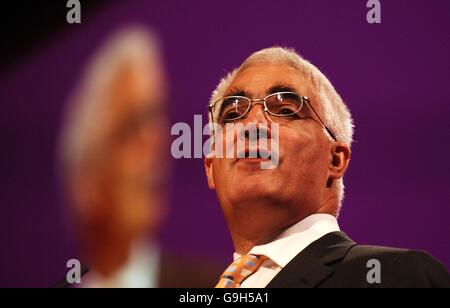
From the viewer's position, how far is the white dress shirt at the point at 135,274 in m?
2.38

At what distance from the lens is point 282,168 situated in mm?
1801

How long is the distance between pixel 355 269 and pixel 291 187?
33 cm

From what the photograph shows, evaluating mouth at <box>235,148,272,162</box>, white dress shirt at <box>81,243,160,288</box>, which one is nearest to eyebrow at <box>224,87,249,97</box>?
mouth at <box>235,148,272,162</box>

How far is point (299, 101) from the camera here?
190cm

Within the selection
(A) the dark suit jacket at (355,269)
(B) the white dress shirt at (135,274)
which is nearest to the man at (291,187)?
(A) the dark suit jacket at (355,269)

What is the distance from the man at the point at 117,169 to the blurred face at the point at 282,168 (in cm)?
56

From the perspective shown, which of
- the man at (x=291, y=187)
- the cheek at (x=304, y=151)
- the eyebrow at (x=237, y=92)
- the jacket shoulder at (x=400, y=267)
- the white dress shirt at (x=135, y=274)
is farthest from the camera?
the white dress shirt at (x=135, y=274)

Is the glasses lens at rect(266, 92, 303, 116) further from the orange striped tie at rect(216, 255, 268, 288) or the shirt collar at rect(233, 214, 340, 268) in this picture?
the orange striped tie at rect(216, 255, 268, 288)

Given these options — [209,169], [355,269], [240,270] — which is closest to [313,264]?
[355,269]

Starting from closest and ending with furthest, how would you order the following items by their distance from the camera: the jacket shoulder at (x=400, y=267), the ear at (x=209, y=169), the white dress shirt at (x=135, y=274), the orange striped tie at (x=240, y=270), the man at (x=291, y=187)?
the jacket shoulder at (x=400, y=267) → the man at (x=291, y=187) → the orange striped tie at (x=240, y=270) → the ear at (x=209, y=169) → the white dress shirt at (x=135, y=274)

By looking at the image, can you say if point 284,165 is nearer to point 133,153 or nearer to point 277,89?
point 277,89

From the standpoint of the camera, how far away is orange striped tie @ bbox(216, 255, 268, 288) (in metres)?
1.72

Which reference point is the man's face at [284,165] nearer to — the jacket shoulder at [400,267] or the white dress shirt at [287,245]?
the white dress shirt at [287,245]

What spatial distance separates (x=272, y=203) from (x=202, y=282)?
73 cm
